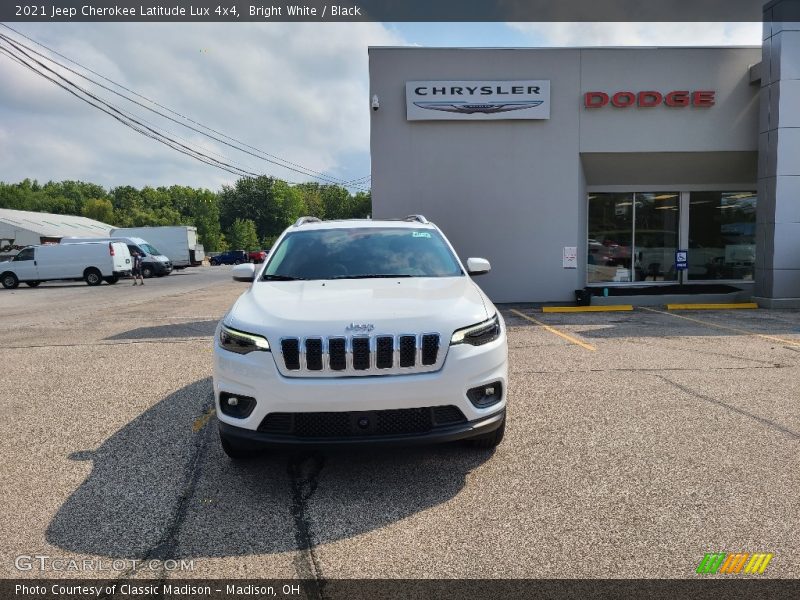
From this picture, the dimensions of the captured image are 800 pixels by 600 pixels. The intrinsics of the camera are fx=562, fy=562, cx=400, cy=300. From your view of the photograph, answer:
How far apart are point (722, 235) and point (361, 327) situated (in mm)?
15679

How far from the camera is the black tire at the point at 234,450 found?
352 centimetres

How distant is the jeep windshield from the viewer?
469cm

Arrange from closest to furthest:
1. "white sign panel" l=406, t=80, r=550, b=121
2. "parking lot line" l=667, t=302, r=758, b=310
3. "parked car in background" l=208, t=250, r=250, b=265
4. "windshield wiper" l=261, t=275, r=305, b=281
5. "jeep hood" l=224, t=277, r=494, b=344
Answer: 1. "jeep hood" l=224, t=277, r=494, b=344
2. "windshield wiper" l=261, t=275, r=305, b=281
3. "parking lot line" l=667, t=302, r=758, b=310
4. "white sign panel" l=406, t=80, r=550, b=121
5. "parked car in background" l=208, t=250, r=250, b=265

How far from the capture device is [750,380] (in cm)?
614

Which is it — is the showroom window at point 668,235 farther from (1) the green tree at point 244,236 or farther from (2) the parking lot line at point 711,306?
(1) the green tree at point 244,236

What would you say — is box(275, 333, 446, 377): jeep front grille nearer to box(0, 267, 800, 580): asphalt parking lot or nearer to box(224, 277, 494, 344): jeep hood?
box(224, 277, 494, 344): jeep hood

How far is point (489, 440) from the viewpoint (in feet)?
13.3

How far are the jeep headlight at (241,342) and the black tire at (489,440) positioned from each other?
5.38 feet

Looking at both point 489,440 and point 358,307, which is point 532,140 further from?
point 358,307

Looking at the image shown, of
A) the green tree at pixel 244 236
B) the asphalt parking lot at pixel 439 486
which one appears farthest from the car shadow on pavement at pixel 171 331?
the green tree at pixel 244 236

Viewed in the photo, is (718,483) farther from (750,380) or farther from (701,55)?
(701,55)

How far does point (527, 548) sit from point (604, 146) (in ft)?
40.8

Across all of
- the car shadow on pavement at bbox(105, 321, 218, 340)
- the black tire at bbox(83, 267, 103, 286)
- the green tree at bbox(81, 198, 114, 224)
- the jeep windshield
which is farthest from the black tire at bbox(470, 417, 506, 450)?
the green tree at bbox(81, 198, 114, 224)

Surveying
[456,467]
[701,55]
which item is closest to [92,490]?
[456,467]
